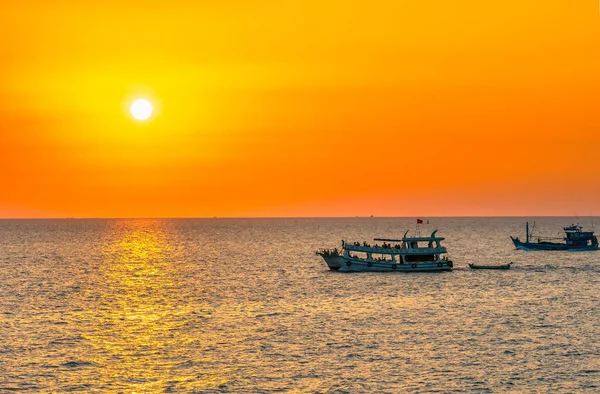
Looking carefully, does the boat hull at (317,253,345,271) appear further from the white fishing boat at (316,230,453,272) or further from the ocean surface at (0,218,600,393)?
the ocean surface at (0,218,600,393)

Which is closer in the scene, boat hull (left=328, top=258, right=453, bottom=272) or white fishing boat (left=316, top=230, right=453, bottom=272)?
boat hull (left=328, top=258, right=453, bottom=272)

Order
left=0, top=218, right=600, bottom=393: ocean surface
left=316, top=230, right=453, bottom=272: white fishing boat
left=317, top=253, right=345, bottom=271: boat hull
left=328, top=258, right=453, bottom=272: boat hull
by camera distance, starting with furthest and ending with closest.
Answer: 1. left=317, top=253, right=345, bottom=271: boat hull
2. left=316, top=230, right=453, bottom=272: white fishing boat
3. left=328, top=258, right=453, bottom=272: boat hull
4. left=0, top=218, right=600, bottom=393: ocean surface

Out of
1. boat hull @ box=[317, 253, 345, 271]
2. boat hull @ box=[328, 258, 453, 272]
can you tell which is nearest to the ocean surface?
boat hull @ box=[328, 258, 453, 272]

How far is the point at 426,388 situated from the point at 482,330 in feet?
85.2

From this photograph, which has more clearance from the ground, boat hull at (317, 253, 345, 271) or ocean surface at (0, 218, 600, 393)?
boat hull at (317, 253, 345, 271)

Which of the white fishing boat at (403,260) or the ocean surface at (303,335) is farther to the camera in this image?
the white fishing boat at (403,260)

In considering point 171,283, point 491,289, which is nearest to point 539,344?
point 491,289

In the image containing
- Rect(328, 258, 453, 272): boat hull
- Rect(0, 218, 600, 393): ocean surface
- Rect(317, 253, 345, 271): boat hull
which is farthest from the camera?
Rect(317, 253, 345, 271): boat hull

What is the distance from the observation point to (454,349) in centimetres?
7688

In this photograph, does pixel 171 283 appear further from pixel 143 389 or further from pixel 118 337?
pixel 143 389

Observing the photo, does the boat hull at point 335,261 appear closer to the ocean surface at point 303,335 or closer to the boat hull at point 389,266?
the boat hull at point 389,266

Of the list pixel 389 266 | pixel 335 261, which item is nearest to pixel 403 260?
pixel 389 266

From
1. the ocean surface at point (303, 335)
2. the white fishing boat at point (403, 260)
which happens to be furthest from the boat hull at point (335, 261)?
the ocean surface at point (303, 335)

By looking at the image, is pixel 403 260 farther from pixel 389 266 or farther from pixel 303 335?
pixel 303 335
